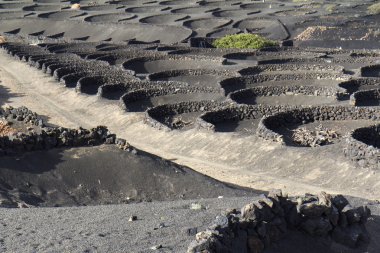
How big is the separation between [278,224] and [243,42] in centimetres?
5317

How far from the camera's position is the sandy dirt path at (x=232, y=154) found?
96.3 feet

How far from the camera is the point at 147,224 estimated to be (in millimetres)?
17562

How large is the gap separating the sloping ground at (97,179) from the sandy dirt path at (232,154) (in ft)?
12.5

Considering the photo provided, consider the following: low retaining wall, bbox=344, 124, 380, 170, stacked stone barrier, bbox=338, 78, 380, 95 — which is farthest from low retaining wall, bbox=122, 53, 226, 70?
low retaining wall, bbox=344, 124, 380, 170

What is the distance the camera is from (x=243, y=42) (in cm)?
6900

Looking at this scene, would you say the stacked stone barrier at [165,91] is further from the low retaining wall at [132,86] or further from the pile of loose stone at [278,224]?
the pile of loose stone at [278,224]

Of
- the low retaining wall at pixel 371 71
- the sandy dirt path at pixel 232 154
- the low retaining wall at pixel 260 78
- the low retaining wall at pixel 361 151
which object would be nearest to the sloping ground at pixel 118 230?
the sandy dirt path at pixel 232 154

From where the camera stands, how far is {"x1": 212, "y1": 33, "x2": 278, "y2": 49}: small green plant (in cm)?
6806

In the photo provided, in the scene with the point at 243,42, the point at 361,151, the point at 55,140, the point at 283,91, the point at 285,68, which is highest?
the point at 55,140

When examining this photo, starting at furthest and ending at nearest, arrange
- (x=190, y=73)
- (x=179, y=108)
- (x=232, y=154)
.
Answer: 1. (x=190, y=73)
2. (x=179, y=108)
3. (x=232, y=154)

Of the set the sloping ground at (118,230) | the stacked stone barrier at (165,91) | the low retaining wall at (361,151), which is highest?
the sloping ground at (118,230)

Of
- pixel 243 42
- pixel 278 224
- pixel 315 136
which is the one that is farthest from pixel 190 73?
pixel 278 224

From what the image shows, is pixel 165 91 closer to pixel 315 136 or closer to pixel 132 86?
pixel 132 86

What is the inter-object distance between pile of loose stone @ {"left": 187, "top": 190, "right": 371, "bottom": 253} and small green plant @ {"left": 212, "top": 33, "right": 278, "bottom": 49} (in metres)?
50.1
